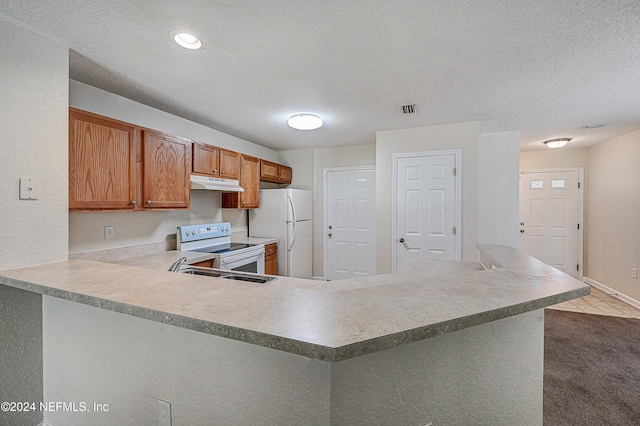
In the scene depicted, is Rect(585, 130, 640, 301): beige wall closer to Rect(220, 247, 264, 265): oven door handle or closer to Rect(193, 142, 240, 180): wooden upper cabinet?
Rect(220, 247, 264, 265): oven door handle

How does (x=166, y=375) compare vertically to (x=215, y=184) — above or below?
below

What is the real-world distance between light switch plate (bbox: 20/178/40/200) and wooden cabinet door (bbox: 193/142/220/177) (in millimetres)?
1440

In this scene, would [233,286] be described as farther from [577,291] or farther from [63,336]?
[577,291]

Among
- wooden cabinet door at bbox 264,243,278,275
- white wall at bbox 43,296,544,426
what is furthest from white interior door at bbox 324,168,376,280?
white wall at bbox 43,296,544,426

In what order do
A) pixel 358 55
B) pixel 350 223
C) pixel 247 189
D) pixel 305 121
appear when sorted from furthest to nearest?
pixel 350 223 → pixel 247 189 → pixel 305 121 → pixel 358 55

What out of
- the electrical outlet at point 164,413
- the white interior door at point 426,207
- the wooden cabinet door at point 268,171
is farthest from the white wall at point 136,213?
the white interior door at point 426,207

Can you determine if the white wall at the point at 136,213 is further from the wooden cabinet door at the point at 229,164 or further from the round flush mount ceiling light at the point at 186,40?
the round flush mount ceiling light at the point at 186,40

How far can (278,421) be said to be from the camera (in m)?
0.94

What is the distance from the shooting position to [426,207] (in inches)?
144

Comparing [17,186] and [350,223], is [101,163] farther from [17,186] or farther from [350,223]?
[350,223]

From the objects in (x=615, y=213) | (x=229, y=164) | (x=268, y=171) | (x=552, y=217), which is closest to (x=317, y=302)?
(x=229, y=164)

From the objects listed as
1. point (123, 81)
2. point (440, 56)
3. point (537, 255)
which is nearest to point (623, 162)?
point (537, 255)

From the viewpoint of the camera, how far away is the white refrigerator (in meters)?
4.22

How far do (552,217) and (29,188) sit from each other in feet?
22.1
